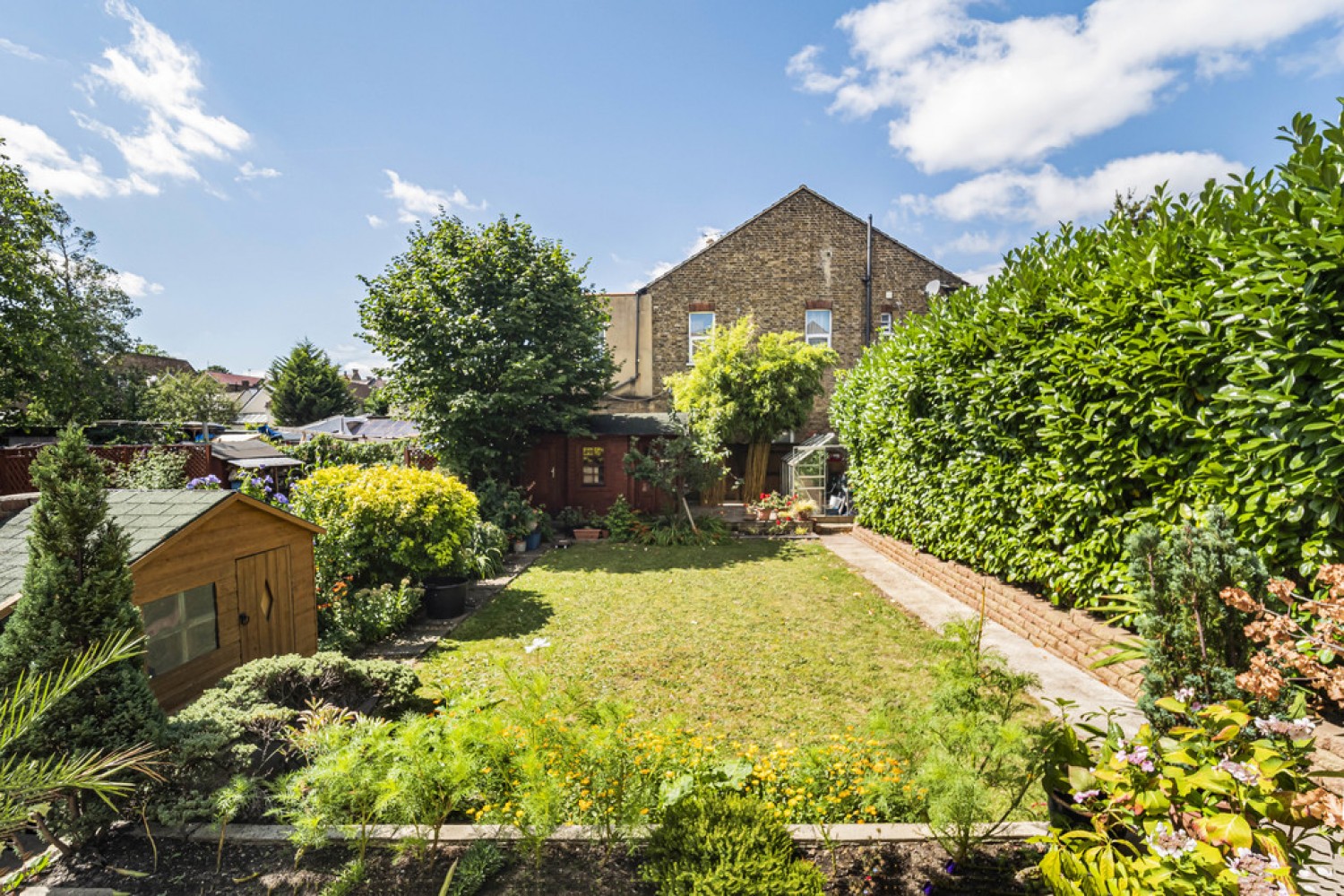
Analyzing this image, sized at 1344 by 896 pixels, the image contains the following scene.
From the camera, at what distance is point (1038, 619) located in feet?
22.9

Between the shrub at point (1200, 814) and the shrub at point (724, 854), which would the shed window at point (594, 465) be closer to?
the shrub at point (724, 854)

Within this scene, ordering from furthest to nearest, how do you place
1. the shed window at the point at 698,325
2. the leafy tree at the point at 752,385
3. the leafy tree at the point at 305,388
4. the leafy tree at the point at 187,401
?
the leafy tree at the point at 305,388, the leafy tree at the point at 187,401, the shed window at the point at 698,325, the leafy tree at the point at 752,385

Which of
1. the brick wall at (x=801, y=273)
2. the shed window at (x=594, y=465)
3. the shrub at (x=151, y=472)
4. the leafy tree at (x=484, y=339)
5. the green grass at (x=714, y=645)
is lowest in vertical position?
the green grass at (x=714, y=645)

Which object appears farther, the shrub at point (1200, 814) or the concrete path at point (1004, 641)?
the concrete path at point (1004, 641)

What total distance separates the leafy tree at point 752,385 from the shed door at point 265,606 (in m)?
11.7

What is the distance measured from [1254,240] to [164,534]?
8.28 meters

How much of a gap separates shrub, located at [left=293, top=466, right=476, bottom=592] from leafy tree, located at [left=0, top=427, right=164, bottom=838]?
4461mm

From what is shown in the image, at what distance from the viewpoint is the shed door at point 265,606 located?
554 cm

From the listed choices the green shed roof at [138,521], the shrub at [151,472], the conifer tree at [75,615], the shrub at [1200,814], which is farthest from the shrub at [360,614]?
the shrub at [1200,814]

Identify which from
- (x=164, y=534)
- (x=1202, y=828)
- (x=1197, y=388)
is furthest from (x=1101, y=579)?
(x=164, y=534)

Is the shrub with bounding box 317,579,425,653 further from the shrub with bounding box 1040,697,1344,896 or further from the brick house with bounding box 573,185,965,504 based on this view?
the brick house with bounding box 573,185,965,504

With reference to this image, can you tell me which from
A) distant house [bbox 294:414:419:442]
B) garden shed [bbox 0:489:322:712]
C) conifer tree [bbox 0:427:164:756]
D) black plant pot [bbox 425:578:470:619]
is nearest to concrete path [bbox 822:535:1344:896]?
conifer tree [bbox 0:427:164:756]

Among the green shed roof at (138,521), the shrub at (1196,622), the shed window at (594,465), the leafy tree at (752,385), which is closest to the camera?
the shrub at (1196,622)

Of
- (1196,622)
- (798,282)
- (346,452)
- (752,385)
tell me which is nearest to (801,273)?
(798,282)
